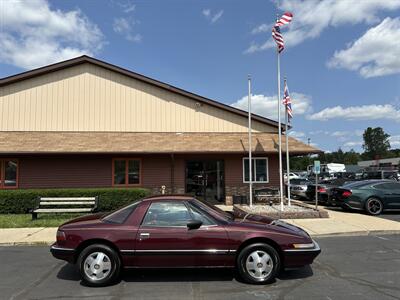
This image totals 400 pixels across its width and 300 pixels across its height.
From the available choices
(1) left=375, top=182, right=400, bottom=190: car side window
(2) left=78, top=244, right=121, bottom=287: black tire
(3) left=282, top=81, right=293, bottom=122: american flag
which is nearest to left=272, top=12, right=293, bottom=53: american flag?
(3) left=282, top=81, right=293, bottom=122: american flag

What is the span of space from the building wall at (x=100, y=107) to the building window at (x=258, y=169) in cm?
199

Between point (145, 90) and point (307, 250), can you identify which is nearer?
point (307, 250)

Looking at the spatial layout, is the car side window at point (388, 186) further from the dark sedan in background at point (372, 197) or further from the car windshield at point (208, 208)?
the car windshield at point (208, 208)

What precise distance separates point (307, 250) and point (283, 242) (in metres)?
0.42

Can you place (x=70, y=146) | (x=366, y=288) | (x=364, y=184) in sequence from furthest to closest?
(x=70, y=146) < (x=364, y=184) < (x=366, y=288)

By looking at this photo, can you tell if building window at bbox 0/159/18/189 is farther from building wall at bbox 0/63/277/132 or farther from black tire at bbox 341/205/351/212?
black tire at bbox 341/205/351/212

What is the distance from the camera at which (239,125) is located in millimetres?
20203

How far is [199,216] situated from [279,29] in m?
11.3

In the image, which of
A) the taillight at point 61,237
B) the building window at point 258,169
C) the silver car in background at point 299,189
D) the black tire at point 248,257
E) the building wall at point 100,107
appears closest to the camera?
the black tire at point 248,257

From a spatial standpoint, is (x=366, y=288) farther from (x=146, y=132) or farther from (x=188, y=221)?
(x=146, y=132)

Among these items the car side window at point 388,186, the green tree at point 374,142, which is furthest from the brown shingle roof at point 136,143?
the green tree at point 374,142

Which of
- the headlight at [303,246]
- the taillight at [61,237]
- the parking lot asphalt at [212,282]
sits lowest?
the parking lot asphalt at [212,282]

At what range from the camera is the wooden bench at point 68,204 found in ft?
45.9

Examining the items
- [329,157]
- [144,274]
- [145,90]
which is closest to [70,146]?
[145,90]
